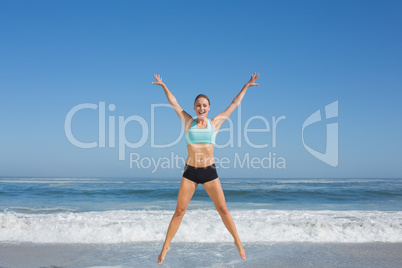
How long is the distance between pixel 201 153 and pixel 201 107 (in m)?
0.62

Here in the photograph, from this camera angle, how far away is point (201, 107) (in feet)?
14.9

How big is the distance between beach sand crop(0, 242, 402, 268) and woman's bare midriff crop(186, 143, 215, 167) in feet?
6.87

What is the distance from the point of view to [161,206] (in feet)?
54.0

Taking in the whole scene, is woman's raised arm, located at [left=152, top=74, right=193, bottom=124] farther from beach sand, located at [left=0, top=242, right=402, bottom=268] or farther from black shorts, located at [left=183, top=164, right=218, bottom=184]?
beach sand, located at [left=0, top=242, right=402, bottom=268]

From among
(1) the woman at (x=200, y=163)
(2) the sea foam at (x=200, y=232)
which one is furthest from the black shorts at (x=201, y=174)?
(2) the sea foam at (x=200, y=232)

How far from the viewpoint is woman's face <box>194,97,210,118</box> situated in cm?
455

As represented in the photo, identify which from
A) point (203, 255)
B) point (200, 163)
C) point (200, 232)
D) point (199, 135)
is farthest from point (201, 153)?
point (200, 232)

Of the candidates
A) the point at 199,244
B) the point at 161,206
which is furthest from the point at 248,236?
the point at 161,206

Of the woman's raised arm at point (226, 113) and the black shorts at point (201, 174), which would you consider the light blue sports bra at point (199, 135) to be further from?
the black shorts at point (201, 174)

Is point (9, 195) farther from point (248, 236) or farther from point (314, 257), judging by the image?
point (314, 257)

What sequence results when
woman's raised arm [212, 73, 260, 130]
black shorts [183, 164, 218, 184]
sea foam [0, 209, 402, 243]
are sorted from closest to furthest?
black shorts [183, 164, 218, 184], woman's raised arm [212, 73, 260, 130], sea foam [0, 209, 402, 243]

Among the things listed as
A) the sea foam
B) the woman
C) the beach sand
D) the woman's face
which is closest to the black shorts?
the woman

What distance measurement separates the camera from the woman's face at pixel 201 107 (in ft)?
14.9

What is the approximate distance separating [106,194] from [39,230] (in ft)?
41.8
